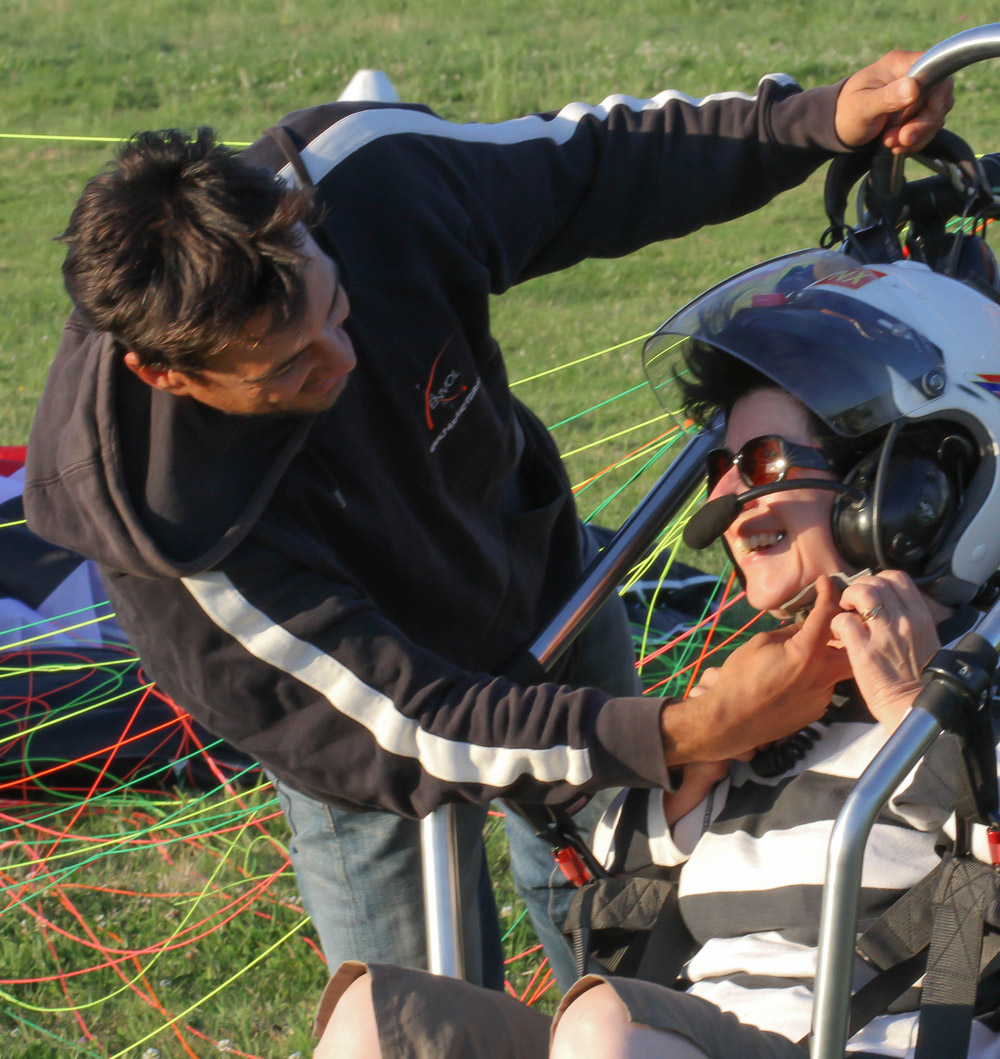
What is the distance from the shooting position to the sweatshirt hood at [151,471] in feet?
5.73

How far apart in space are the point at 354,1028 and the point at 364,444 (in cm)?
84

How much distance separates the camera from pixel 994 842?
5.32 feet

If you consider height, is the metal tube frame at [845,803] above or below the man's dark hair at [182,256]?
below

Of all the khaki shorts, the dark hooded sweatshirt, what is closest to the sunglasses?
the dark hooded sweatshirt

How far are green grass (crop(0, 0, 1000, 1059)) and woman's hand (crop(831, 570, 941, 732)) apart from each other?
1.80m

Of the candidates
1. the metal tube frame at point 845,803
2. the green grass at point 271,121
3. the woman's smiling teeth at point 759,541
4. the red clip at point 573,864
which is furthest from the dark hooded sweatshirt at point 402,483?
the green grass at point 271,121

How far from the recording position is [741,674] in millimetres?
1739

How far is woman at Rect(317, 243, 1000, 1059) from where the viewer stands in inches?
64.2

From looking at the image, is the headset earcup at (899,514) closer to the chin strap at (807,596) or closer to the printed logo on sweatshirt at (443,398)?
the chin strap at (807,596)

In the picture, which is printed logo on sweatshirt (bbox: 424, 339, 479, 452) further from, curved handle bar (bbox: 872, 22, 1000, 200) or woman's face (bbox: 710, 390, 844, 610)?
curved handle bar (bbox: 872, 22, 1000, 200)

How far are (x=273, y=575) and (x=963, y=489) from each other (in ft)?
3.44

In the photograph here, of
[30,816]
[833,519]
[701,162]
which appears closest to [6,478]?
[30,816]

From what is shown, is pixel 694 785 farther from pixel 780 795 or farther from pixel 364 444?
pixel 364 444

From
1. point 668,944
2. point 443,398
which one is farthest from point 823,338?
point 668,944
